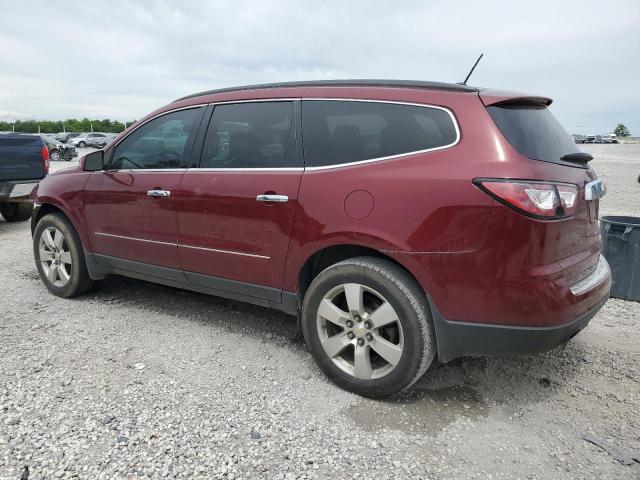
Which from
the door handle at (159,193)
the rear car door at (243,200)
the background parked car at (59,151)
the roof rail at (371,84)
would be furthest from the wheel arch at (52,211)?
the background parked car at (59,151)

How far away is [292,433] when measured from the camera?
2.56 meters

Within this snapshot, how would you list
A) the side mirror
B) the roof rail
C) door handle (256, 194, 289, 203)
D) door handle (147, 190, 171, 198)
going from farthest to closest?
the side mirror < door handle (147, 190, 171, 198) < door handle (256, 194, 289, 203) < the roof rail

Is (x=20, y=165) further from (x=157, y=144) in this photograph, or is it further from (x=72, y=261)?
(x=157, y=144)

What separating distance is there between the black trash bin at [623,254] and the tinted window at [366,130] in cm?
285

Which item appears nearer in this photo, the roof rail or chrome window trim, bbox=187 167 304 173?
the roof rail

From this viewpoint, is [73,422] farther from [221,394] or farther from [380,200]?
[380,200]

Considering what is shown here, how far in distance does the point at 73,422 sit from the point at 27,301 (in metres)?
2.28

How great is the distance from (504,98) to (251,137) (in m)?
1.60

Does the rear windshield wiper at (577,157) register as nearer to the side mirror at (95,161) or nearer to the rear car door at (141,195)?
the rear car door at (141,195)

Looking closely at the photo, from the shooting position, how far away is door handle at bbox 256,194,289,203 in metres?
3.05

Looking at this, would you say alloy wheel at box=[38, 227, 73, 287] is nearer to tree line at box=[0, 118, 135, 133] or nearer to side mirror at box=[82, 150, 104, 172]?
side mirror at box=[82, 150, 104, 172]

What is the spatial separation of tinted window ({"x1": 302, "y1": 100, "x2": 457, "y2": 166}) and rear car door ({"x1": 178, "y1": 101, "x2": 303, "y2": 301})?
14 cm

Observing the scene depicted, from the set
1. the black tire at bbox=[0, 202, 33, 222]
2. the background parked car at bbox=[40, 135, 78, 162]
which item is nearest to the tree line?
the background parked car at bbox=[40, 135, 78, 162]

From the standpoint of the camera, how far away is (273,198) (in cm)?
309
